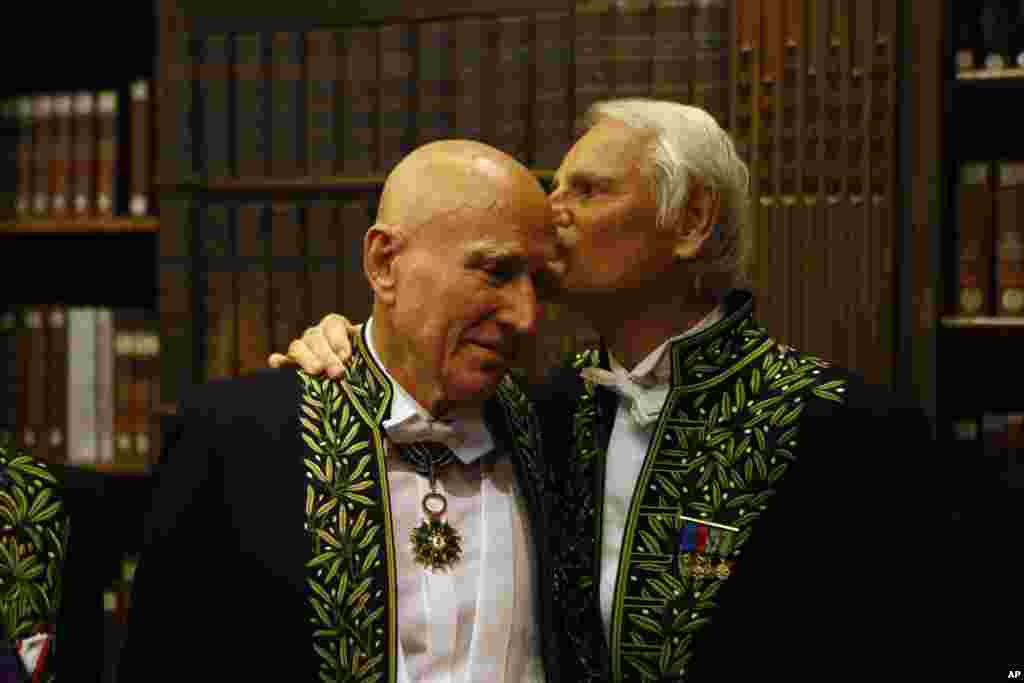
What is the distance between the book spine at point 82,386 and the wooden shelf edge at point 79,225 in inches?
8.1

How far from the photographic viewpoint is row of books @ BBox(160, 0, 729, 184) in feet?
8.62

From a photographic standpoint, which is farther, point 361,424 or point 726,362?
point 726,362

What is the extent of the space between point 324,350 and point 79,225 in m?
1.61

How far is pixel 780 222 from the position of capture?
2.55 metres

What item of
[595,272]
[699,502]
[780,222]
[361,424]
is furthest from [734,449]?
[780,222]

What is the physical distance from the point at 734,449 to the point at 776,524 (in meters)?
0.12

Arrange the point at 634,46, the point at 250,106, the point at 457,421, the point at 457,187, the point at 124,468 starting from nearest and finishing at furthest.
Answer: the point at 457,187 < the point at 457,421 < the point at 634,46 < the point at 250,106 < the point at 124,468

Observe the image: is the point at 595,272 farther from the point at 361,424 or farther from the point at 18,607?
the point at 18,607

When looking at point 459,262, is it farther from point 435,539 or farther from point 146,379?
point 146,379

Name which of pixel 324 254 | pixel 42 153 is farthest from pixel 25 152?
pixel 324 254

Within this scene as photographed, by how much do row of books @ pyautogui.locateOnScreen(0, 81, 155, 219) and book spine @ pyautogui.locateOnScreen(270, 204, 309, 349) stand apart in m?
0.43

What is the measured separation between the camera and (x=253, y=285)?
286cm

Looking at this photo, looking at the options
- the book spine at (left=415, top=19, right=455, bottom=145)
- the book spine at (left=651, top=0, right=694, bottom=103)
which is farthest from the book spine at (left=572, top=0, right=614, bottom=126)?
the book spine at (left=415, top=19, right=455, bottom=145)

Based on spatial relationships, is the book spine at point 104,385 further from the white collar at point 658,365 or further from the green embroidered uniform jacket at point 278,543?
the white collar at point 658,365
